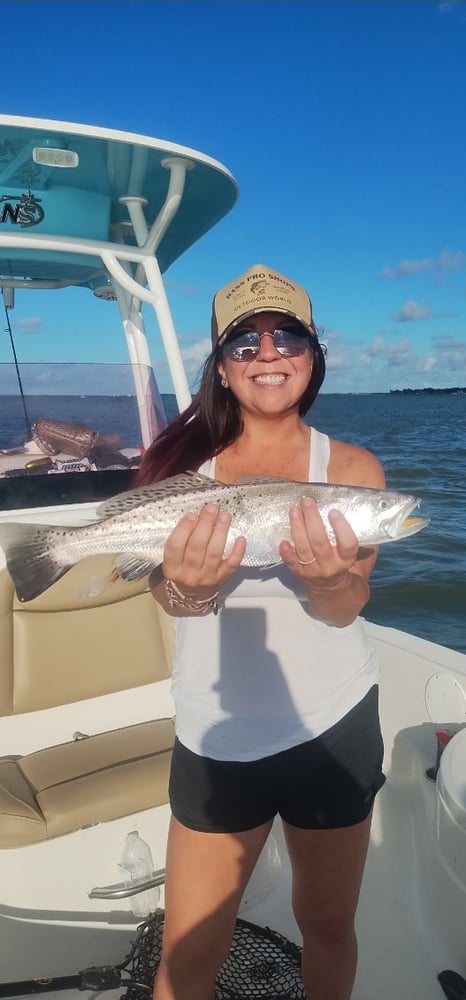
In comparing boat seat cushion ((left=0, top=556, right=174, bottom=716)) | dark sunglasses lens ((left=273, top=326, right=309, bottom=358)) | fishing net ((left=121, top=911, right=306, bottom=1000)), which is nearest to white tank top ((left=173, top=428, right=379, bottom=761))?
dark sunglasses lens ((left=273, top=326, right=309, bottom=358))

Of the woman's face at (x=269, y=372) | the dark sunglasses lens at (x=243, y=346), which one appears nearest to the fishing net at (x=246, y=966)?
the woman's face at (x=269, y=372)

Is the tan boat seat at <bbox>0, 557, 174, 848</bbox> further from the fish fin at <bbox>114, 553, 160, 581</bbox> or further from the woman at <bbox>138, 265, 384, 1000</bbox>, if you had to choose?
the fish fin at <bbox>114, 553, 160, 581</bbox>

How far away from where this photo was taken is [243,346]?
2508 millimetres

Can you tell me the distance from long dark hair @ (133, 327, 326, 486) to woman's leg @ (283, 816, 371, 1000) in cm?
145

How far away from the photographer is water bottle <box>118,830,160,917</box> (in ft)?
11.9

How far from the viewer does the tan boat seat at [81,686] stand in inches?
144

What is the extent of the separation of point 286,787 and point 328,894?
1.39 feet

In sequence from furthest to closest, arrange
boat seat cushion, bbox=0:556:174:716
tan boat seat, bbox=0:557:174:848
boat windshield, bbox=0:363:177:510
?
boat windshield, bbox=0:363:177:510 < boat seat cushion, bbox=0:556:174:716 < tan boat seat, bbox=0:557:174:848

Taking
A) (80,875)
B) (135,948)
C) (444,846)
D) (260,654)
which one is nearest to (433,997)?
(444,846)

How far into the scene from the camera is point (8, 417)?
19.4 ft

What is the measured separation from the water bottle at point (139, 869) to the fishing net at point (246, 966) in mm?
224

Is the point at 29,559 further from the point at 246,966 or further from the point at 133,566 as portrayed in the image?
the point at 246,966

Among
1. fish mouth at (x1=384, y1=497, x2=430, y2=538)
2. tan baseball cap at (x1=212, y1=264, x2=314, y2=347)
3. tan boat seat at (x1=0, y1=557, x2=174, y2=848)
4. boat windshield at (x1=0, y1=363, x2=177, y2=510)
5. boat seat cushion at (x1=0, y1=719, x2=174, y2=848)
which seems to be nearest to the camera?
tan baseball cap at (x1=212, y1=264, x2=314, y2=347)

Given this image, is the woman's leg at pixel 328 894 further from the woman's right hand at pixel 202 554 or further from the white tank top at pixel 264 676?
the woman's right hand at pixel 202 554
